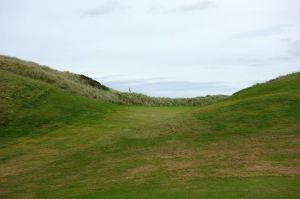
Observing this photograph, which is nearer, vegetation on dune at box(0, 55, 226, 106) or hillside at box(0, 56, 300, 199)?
hillside at box(0, 56, 300, 199)

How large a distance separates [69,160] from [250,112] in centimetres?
1390

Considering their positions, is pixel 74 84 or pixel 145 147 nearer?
pixel 145 147

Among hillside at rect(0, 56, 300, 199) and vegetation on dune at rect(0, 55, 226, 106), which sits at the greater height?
vegetation on dune at rect(0, 55, 226, 106)

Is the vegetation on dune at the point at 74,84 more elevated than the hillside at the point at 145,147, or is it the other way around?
the vegetation on dune at the point at 74,84

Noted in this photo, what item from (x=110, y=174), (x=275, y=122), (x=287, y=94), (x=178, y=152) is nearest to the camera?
(x=110, y=174)

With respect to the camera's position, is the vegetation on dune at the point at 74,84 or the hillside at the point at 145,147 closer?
the hillside at the point at 145,147

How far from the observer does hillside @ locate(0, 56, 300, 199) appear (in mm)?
20109

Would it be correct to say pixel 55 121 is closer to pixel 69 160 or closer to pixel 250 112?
pixel 69 160

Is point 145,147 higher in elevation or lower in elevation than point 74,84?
lower

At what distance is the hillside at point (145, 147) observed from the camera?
20109 mm

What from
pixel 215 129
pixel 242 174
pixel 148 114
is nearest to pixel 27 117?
pixel 148 114

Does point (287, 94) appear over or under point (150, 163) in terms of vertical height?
over

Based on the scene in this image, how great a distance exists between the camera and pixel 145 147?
92.7 feet

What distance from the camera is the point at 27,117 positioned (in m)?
37.6
